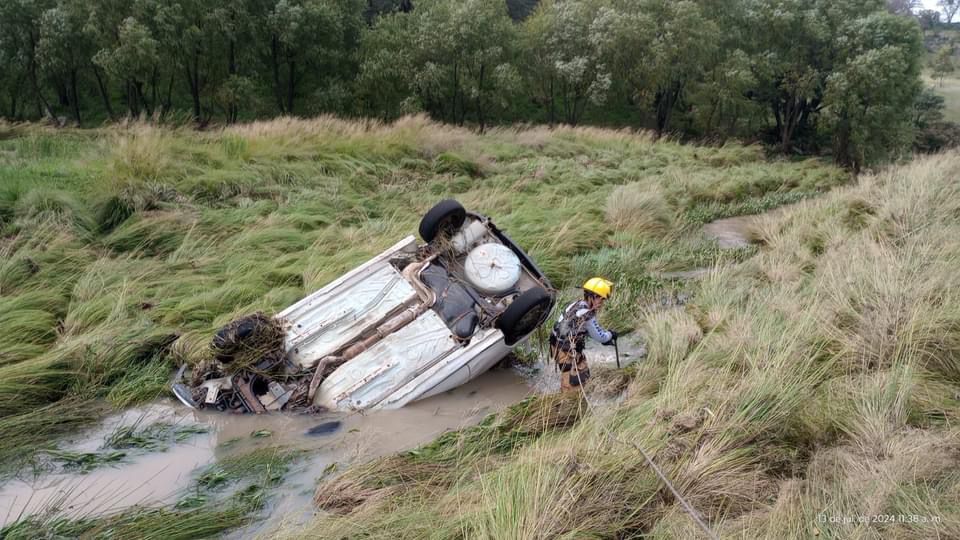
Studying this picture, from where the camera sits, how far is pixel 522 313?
16.0 ft

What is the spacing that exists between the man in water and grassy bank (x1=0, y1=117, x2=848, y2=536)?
498 mm

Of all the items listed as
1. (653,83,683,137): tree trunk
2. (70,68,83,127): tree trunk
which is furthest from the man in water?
(70,68,83,127): tree trunk

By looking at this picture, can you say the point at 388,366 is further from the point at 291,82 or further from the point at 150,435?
the point at 291,82

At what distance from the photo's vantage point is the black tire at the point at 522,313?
488 cm

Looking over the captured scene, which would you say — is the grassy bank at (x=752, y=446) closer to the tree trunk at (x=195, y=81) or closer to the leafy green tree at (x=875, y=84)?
the leafy green tree at (x=875, y=84)

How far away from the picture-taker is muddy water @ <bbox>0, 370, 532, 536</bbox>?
11.5 feet

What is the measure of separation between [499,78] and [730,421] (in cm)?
2253

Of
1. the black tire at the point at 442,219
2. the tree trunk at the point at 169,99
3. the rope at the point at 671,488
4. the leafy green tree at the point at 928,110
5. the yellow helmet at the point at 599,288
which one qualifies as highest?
the black tire at the point at 442,219

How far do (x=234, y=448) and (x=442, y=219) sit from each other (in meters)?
2.58

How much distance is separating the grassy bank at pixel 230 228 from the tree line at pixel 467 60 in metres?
11.3

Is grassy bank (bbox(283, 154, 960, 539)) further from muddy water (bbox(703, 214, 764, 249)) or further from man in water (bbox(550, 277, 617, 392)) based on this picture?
muddy water (bbox(703, 214, 764, 249))

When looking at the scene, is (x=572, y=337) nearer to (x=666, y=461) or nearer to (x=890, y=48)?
(x=666, y=461)

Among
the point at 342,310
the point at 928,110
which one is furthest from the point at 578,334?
the point at 928,110

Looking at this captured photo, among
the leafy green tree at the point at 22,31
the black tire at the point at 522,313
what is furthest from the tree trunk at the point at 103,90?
the black tire at the point at 522,313
